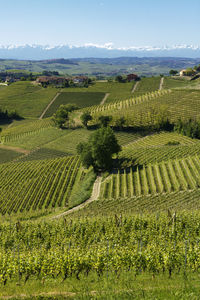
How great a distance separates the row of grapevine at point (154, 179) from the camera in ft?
177

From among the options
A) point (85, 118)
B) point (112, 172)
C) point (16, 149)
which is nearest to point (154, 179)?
point (112, 172)

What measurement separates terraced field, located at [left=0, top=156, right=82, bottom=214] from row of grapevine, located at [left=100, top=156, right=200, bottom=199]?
1177 cm

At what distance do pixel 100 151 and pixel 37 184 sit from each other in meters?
19.7

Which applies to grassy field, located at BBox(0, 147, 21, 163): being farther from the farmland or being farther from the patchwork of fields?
the farmland

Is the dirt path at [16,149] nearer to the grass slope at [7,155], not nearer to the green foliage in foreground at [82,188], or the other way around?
the grass slope at [7,155]

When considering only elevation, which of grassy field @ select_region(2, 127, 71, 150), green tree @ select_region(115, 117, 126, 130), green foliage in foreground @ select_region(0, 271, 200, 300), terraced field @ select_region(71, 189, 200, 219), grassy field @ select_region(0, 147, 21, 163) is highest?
green foliage in foreground @ select_region(0, 271, 200, 300)

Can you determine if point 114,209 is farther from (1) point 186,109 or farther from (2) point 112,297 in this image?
(1) point 186,109

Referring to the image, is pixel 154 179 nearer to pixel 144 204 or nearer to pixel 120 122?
pixel 144 204

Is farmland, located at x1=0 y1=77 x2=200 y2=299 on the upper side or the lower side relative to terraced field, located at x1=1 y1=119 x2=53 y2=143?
upper

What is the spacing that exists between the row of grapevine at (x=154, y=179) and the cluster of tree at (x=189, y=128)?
4603cm

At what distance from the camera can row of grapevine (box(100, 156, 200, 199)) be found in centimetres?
5397

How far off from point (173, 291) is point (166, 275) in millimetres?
3563

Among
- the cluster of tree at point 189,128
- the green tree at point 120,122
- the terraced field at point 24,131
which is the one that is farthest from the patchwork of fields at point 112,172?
the cluster of tree at point 189,128

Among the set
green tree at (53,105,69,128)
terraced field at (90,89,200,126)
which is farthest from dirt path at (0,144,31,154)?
terraced field at (90,89,200,126)
